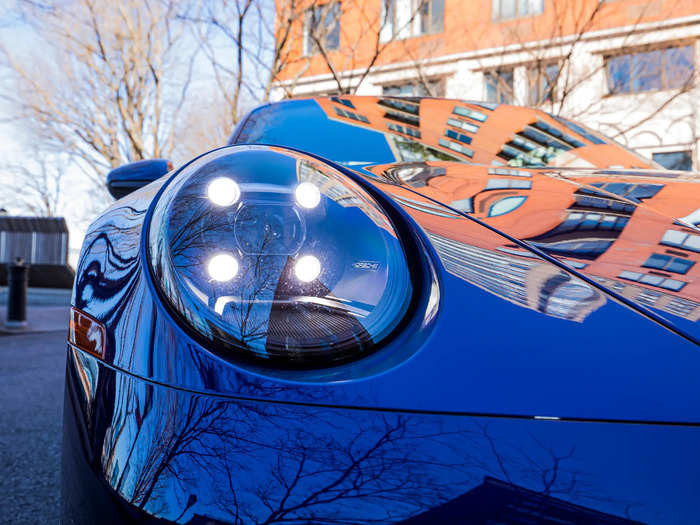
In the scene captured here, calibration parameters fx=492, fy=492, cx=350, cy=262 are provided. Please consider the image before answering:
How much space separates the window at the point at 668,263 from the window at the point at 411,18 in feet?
20.1

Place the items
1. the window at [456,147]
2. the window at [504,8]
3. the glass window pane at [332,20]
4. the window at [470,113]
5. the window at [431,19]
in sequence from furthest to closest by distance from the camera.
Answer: the window at [504,8], the window at [431,19], the glass window pane at [332,20], the window at [470,113], the window at [456,147]

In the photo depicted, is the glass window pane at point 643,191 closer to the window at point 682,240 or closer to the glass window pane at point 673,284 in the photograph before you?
the window at point 682,240

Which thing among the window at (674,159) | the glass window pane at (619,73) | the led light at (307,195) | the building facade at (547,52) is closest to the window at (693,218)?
the led light at (307,195)

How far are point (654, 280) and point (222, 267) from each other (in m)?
0.56

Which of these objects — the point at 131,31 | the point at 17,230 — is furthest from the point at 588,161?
the point at 17,230

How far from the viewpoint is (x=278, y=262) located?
2.13 feet

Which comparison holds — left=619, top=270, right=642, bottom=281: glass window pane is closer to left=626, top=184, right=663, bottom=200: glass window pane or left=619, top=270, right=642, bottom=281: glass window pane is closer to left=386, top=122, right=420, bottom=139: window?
left=626, top=184, right=663, bottom=200: glass window pane

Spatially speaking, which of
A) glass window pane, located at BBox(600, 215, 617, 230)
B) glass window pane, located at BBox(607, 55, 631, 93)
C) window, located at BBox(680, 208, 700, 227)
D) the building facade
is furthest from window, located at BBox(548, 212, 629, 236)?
glass window pane, located at BBox(607, 55, 631, 93)

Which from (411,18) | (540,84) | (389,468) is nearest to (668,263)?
(389,468)

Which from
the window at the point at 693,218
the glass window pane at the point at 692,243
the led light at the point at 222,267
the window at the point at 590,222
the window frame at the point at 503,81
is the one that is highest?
the window frame at the point at 503,81

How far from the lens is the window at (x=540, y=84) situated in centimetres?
692

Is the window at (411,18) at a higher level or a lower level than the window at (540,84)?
higher

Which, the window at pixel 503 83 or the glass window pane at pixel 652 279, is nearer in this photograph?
the glass window pane at pixel 652 279

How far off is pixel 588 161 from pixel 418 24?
23.5 ft
